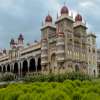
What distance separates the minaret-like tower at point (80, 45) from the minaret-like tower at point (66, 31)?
2.01 m

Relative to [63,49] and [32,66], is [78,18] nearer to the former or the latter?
[63,49]

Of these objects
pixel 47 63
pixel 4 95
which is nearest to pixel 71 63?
pixel 47 63

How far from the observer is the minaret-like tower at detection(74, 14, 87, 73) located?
178ft

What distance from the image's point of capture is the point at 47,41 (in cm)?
5641

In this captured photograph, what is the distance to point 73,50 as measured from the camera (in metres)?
53.5

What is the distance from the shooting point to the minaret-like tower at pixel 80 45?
178ft

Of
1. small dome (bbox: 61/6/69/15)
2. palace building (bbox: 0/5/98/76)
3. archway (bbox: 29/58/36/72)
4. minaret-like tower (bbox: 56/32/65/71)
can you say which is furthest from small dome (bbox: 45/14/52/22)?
archway (bbox: 29/58/36/72)

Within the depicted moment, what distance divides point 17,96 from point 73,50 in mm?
40527

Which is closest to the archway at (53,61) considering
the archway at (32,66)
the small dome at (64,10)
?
the small dome at (64,10)

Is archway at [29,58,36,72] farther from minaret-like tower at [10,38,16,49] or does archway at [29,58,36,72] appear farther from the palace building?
minaret-like tower at [10,38,16,49]

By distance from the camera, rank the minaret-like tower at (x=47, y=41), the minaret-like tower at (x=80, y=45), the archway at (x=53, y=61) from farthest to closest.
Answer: the minaret-like tower at (x=47, y=41) → the minaret-like tower at (x=80, y=45) → the archway at (x=53, y=61)

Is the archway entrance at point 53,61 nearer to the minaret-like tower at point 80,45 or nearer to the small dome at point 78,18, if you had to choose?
the minaret-like tower at point 80,45

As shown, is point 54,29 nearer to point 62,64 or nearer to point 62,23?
point 62,23

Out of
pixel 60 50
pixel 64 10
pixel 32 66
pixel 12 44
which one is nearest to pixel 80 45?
pixel 60 50
